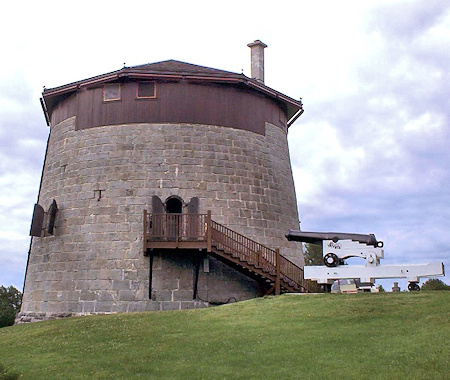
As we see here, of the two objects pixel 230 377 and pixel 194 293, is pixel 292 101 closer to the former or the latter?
pixel 194 293

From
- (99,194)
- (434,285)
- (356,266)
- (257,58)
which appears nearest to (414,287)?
(356,266)

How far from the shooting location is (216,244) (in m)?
21.2

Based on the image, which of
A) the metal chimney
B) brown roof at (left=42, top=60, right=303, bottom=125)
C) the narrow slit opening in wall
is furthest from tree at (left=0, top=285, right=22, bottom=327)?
the metal chimney

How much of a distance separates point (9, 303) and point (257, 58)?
2333 centimetres

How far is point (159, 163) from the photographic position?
23.8 m

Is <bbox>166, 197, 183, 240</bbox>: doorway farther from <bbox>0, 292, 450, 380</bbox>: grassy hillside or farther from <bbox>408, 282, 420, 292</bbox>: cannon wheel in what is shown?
<bbox>408, 282, 420, 292</bbox>: cannon wheel

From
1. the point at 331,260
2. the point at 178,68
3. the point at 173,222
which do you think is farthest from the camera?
the point at 178,68

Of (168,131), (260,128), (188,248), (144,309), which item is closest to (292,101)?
(260,128)

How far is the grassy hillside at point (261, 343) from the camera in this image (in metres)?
10.9

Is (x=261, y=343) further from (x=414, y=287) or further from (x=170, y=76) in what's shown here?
(x=170, y=76)

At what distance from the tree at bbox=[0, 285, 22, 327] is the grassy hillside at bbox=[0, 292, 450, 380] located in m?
20.3

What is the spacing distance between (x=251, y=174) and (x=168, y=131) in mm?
3994

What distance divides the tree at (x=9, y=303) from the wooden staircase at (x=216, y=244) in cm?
1839

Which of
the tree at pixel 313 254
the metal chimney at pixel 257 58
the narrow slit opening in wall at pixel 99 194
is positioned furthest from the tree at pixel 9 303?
the metal chimney at pixel 257 58
